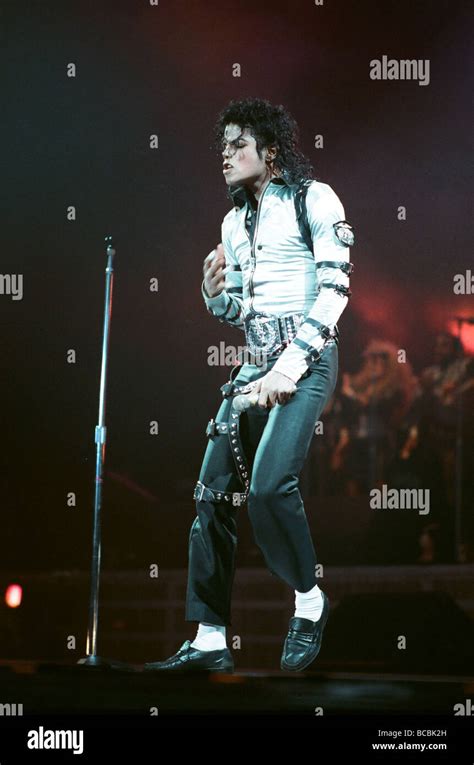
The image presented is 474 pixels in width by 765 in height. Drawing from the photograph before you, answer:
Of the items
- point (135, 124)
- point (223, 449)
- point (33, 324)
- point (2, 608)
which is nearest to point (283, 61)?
point (135, 124)

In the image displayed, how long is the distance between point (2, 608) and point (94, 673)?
167 centimetres

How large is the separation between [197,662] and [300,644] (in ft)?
1.19

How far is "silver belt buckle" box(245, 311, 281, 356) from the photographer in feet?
11.1

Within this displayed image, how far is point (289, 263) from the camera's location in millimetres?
3395

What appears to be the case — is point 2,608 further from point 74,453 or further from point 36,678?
point 36,678

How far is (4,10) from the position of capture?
15.3 ft

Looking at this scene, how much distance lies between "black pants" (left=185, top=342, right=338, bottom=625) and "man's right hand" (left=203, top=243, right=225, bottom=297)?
32 centimetres

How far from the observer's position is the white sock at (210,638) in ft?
10.7
